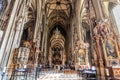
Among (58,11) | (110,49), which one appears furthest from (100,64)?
(58,11)

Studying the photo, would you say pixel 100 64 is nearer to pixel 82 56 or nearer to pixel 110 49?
pixel 110 49

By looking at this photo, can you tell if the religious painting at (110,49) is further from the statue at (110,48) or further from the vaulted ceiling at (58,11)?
the vaulted ceiling at (58,11)

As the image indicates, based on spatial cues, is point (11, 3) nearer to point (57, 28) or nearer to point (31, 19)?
point (31, 19)

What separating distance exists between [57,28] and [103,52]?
1858 centimetres

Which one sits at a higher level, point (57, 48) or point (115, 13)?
point (57, 48)

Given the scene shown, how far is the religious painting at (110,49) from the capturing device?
864 cm

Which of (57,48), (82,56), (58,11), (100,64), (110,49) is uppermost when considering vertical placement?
(58,11)

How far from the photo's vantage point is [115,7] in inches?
515

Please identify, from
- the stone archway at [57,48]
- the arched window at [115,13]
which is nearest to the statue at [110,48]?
the arched window at [115,13]

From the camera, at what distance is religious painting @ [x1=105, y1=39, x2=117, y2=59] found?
8.64 meters

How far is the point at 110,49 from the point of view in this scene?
8.86m

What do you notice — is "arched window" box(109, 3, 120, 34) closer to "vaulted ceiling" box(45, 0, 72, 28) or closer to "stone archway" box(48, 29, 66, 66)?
"vaulted ceiling" box(45, 0, 72, 28)

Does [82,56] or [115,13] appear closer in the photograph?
[115,13]

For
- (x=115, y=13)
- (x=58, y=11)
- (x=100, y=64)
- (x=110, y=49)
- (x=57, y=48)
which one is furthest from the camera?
(x=57, y=48)
